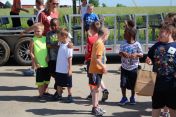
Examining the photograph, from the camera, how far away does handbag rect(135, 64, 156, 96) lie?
271 inches

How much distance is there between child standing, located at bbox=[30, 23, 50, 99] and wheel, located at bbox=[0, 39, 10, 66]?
407cm

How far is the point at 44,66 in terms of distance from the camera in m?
8.52

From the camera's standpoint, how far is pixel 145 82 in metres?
6.93

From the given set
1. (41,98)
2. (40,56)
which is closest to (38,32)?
(40,56)

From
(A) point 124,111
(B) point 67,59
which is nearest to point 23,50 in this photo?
(B) point 67,59

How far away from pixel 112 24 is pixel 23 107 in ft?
19.6

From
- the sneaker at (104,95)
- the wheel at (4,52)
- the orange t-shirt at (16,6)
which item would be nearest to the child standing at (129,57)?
the sneaker at (104,95)

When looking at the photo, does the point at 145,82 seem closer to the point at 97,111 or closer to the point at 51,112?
the point at 97,111

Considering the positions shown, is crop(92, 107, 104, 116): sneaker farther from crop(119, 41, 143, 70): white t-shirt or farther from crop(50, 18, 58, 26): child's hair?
crop(50, 18, 58, 26): child's hair

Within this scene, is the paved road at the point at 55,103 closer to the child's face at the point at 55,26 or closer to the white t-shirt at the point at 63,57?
the white t-shirt at the point at 63,57

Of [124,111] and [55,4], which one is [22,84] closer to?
[55,4]

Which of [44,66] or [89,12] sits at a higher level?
[89,12]

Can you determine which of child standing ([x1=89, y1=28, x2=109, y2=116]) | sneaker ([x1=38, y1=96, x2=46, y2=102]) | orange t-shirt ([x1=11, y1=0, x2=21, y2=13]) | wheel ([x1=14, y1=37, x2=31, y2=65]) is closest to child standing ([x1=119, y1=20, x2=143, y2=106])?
child standing ([x1=89, y1=28, x2=109, y2=116])

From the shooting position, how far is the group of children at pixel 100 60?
235 inches
